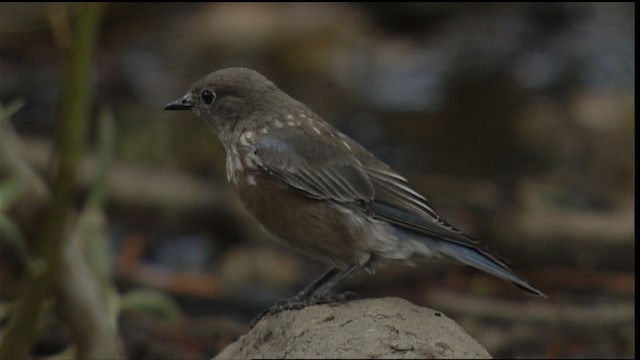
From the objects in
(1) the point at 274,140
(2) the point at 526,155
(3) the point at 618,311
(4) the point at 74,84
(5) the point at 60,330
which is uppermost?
(2) the point at 526,155

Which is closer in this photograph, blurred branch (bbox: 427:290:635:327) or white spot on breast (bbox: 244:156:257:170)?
white spot on breast (bbox: 244:156:257:170)

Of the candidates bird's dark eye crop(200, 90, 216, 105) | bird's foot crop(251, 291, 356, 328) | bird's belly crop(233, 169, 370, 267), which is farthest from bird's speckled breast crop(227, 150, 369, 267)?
bird's dark eye crop(200, 90, 216, 105)

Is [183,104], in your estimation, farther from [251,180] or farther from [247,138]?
[251,180]

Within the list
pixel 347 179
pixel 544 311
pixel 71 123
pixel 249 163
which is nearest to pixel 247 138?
pixel 249 163

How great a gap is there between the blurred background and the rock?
819 mm

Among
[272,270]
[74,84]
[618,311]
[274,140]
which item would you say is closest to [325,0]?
[272,270]

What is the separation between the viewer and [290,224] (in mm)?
5227

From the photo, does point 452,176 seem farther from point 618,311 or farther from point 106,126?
point 106,126

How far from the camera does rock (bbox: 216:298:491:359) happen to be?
4184 millimetres

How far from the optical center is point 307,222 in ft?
17.1

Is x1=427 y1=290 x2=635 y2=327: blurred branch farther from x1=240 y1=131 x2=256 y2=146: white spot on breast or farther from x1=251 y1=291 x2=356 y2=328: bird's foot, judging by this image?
x1=251 y1=291 x2=356 y2=328: bird's foot

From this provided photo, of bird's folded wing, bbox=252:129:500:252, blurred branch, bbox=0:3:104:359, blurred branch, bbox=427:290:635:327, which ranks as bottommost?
blurred branch, bbox=0:3:104:359

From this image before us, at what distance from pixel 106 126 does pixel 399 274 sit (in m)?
2.88

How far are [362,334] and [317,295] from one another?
646mm
